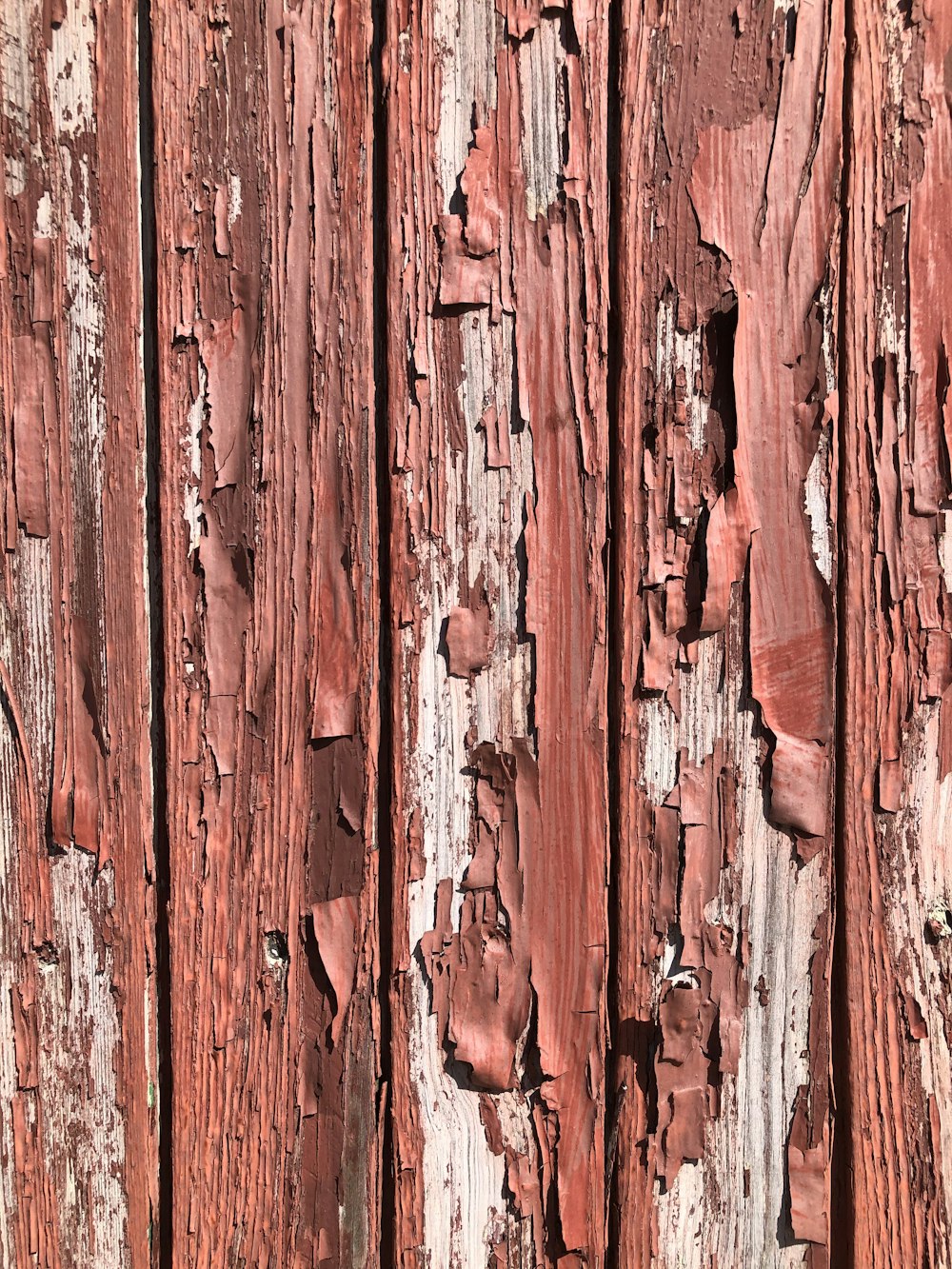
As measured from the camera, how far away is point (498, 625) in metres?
0.68

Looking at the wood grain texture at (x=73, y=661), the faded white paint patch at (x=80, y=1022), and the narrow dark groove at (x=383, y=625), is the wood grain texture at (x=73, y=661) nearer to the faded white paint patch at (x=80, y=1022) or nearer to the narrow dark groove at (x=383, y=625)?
the faded white paint patch at (x=80, y=1022)

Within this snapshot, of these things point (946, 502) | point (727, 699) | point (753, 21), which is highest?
point (753, 21)

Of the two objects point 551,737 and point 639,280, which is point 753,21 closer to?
point 639,280

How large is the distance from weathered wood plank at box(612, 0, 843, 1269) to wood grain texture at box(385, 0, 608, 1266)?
0.10 feet

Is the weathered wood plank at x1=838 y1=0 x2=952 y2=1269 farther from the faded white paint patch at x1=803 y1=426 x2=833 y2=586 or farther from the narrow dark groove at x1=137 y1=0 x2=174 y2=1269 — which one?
the narrow dark groove at x1=137 y1=0 x2=174 y2=1269

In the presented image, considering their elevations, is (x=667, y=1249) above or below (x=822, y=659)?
below

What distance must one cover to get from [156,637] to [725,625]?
491mm

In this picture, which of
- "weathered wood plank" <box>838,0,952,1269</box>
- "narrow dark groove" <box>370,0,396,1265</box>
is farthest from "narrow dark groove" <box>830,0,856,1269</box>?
"narrow dark groove" <box>370,0,396,1265</box>

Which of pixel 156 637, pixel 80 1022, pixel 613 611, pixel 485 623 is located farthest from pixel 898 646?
pixel 80 1022

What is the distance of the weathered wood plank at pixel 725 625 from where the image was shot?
25.4 inches

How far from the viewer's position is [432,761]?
2.22 ft

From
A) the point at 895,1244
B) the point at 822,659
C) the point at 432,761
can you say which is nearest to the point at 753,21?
the point at 822,659

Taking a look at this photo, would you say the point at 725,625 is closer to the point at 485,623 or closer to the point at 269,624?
the point at 485,623

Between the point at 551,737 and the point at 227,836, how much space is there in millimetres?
292
